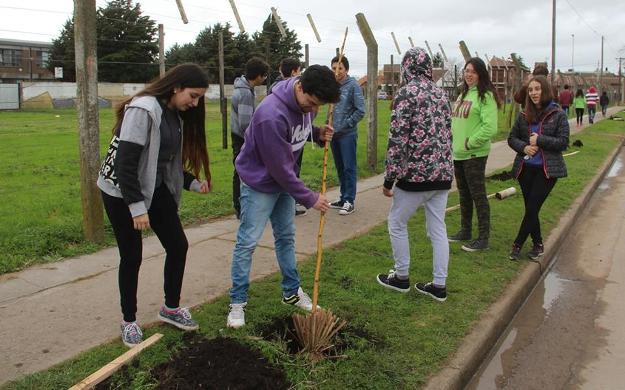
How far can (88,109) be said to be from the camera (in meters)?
5.34

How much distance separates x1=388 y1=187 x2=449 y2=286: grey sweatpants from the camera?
14.3ft

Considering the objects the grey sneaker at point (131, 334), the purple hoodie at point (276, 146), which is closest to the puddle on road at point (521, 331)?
the purple hoodie at point (276, 146)

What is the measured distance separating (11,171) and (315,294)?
7948mm

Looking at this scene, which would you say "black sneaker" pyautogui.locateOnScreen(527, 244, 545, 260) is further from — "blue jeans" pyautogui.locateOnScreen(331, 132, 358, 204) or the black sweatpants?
"blue jeans" pyautogui.locateOnScreen(331, 132, 358, 204)

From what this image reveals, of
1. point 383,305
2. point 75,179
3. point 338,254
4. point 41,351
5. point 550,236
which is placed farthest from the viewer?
point 75,179

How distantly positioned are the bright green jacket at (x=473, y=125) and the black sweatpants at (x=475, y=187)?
0.28ft

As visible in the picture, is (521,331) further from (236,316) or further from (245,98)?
(245,98)

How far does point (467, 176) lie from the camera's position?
5.64m

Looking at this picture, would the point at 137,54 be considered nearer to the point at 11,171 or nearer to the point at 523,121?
the point at 11,171

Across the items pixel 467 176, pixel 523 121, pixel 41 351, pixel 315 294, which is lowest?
pixel 41 351

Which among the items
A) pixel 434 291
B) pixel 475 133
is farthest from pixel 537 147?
pixel 434 291

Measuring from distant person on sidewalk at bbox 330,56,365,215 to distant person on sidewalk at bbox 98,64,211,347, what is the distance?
142 inches

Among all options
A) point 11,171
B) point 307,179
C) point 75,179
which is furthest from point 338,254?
point 11,171

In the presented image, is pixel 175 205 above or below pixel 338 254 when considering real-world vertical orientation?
above
